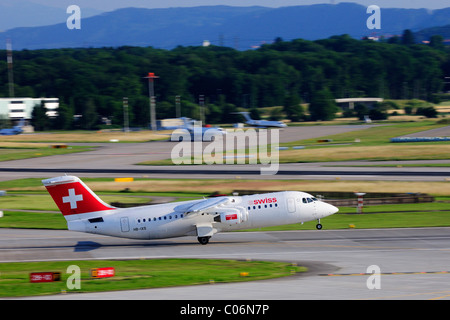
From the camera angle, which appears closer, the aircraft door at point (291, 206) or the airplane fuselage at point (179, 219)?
the airplane fuselage at point (179, 219)

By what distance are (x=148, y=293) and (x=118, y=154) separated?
83.2m

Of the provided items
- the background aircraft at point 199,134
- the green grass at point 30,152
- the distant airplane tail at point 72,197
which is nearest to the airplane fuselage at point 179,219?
the distant airplane tail at point 72,197

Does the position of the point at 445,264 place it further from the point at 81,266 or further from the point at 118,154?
the point at 118,154

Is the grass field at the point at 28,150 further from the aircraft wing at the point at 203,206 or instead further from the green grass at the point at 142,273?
the green grass at the point at 142,273

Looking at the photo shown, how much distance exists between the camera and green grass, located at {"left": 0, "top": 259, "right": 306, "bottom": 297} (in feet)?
97.6

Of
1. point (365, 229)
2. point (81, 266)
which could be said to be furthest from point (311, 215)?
point (81, 266)

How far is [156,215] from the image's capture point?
1630 inches

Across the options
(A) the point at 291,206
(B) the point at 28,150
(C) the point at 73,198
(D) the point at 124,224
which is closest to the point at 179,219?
(D) the point at 124,224

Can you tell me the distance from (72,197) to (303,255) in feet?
54.4

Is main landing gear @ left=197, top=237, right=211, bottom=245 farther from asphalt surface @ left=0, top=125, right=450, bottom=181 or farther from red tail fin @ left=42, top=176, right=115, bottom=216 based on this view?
asphalt surface @ left=0, top=125, right=450, bottom=181

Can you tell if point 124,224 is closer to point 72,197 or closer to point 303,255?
point 72,197

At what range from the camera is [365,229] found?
4531cm

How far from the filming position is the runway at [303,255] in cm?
2708

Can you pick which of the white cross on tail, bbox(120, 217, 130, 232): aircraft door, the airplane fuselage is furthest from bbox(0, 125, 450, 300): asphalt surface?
the white cross on tail
